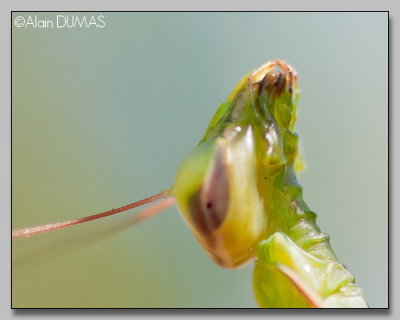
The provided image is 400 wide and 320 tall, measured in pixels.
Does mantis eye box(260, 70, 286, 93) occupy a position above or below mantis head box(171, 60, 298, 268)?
above

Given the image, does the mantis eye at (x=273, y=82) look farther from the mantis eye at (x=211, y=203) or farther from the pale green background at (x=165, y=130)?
the pale green background at (x=165, y=130)

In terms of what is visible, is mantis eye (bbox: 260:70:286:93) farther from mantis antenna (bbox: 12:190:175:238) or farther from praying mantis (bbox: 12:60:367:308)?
mantis antenna (bbox: 12:190:175:238)

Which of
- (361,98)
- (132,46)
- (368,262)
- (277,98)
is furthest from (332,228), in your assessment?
(277,98)

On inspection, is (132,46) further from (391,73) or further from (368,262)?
(368,262)

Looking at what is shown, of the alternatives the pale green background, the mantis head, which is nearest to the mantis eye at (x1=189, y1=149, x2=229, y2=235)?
the mantis head

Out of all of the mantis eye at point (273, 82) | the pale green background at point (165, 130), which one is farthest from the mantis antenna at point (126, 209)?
the pale green background at point (165, 130)

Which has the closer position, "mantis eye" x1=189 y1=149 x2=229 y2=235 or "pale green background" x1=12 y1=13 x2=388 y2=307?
"mantis eye" x1=189 y1=149 x2=229 y2=235
